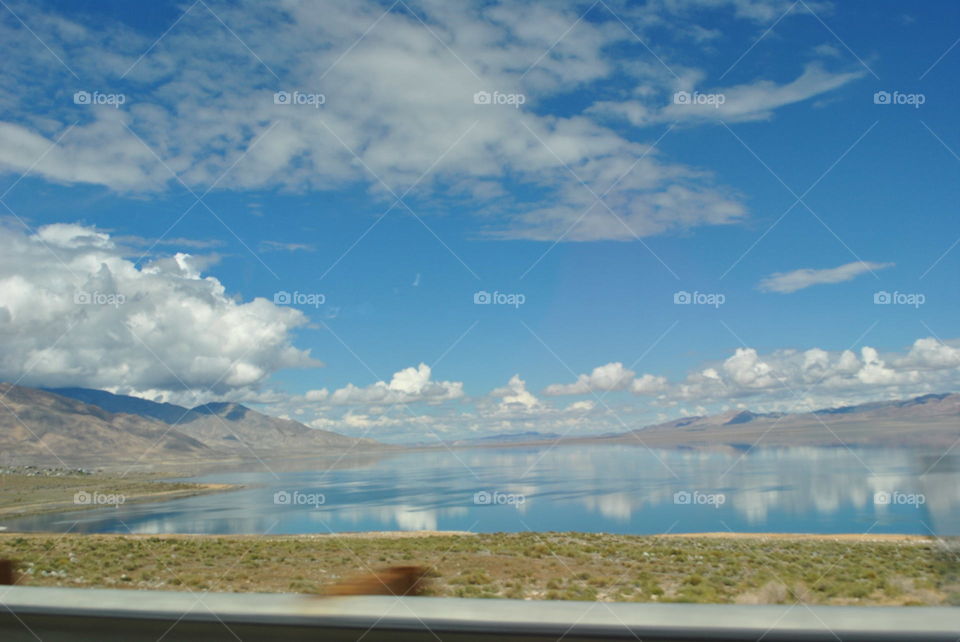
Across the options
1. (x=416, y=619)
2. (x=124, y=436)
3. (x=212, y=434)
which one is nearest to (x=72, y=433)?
(x=124, y=436)

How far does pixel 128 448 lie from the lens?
403 feet

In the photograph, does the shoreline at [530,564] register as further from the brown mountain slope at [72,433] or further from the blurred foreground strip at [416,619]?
the brown mountain slope at [72,433]

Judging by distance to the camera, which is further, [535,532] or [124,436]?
[124,436]

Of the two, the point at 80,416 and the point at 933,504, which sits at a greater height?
the point at 80,416

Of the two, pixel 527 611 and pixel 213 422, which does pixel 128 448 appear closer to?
pixel 213 422

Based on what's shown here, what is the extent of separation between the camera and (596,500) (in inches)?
1789

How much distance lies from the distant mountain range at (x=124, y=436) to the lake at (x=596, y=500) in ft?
146

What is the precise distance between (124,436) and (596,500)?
116m

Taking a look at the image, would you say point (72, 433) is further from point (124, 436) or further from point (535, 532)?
point (535, 532)

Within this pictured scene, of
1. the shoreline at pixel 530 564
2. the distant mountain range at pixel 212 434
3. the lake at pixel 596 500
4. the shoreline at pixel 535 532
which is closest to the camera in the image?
the shoreline at pixel 530 564

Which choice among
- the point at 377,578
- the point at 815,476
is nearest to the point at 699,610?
the point at 377,578

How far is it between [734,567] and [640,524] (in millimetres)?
13330

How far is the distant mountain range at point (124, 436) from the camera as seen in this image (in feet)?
356

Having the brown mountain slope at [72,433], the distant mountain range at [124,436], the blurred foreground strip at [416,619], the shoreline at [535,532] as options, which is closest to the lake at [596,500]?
the shoreline at [535,532]
